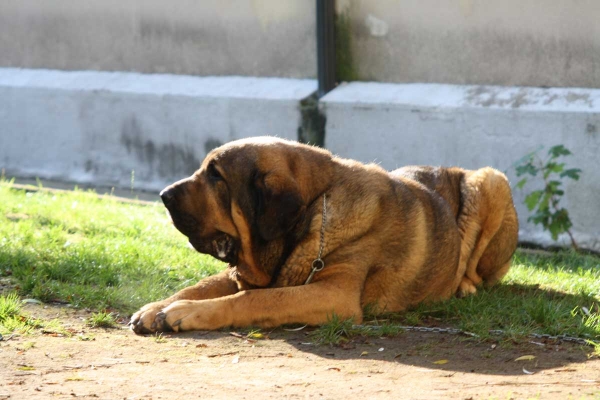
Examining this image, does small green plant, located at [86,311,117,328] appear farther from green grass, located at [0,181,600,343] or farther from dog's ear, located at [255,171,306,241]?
dog's ear, located at [255,171,306,241]

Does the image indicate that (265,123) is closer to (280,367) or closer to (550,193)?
(550,193)

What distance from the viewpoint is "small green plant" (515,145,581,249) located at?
26.2ft

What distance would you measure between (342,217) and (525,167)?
3231 millimetres

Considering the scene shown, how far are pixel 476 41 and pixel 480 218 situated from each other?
3.08m

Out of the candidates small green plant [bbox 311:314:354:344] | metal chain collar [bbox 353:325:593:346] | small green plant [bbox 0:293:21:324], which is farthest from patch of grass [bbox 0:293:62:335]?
metal chain collar [bbox 353:325:593:346]

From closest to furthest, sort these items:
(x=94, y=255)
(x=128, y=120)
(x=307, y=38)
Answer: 1. (x=94, y=255)
2. (x=307, y=38)
3. (x=128, y=120)

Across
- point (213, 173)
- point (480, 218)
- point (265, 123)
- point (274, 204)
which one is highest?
point (213, 173)

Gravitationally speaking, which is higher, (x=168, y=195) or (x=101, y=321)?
(x=168, y=195)

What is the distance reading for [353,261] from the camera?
5316 mm

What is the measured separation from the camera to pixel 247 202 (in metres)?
5.19

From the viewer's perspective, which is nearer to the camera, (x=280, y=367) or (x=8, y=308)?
(x=280, y=367)

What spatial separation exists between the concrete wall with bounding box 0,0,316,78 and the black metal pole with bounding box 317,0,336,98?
40 centimetres

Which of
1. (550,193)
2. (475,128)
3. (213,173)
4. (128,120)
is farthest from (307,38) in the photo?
(213,173)

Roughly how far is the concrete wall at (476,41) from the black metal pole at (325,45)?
182 millimetres
